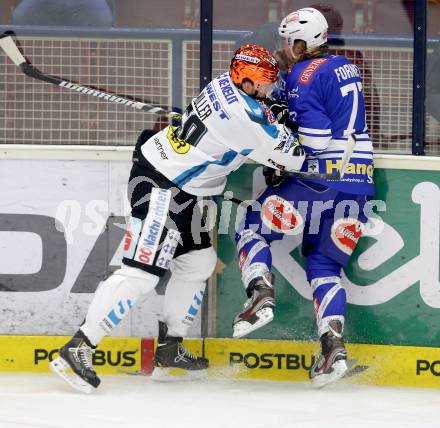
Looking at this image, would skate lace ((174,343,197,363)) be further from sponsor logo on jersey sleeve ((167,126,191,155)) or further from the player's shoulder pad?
the player's shoulder pad

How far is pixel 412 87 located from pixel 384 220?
1.83 ft

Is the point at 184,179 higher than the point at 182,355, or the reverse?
the point at 184,179

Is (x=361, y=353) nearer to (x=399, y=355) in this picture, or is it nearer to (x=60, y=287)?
(x=399, y=355)

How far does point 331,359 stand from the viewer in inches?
181

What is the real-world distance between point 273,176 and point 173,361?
33.0 inches

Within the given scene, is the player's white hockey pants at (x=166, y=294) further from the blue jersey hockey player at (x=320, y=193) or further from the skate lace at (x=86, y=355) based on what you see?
the blue jersey hockey player at (x=320, y=193)

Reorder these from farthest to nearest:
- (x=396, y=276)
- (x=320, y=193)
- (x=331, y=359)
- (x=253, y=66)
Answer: (x=396, y=276) → (x=320, y=193) → (x=331, y=359) → (x=253, y=66)

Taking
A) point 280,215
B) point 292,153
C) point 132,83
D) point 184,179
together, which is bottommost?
point 280,215

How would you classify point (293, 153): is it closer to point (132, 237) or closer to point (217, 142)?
point (217, 142)

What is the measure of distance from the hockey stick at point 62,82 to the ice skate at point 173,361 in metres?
0.89

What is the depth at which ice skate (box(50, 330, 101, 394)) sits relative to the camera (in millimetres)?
4480


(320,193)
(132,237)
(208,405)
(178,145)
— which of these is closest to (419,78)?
(320,193)

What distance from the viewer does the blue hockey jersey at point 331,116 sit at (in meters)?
4.60

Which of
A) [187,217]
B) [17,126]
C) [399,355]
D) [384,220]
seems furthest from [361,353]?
[17,126]
